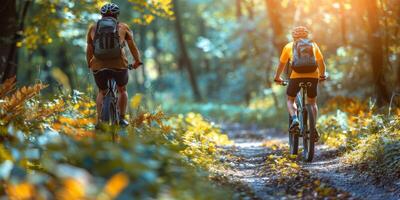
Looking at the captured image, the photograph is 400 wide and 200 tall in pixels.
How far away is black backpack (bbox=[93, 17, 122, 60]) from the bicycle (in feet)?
1.53

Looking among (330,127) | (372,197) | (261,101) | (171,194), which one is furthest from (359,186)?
(261,101)

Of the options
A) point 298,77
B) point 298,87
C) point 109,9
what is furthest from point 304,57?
point 109,9

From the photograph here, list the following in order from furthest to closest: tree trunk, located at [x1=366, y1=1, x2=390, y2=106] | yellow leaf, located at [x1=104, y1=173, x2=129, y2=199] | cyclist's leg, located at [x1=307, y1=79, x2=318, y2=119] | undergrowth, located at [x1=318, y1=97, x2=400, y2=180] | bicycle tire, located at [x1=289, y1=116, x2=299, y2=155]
→ tree trunk, located at [x1=366, y1=1, x2=390, y2=106], bicycle tire, located at [x1=289, y1=116, x2=299, y2=155], cyclist's leg, located at [x1=307, y1=79, x2=318, y2=119], undergrowth, located at [x1=318, y1=97, x2=400, y2=180], yellow leaf, located at [x1=104, y1=173, x2=129, y2=199]

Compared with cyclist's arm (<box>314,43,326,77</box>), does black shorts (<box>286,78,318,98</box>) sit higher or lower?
lower

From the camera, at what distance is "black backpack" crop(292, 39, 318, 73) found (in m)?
9.88

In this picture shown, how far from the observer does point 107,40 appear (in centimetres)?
900

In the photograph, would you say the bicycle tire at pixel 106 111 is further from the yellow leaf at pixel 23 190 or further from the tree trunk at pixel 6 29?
the tree trunk at pixel 6 29

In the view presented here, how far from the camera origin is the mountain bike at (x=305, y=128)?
10094 mm

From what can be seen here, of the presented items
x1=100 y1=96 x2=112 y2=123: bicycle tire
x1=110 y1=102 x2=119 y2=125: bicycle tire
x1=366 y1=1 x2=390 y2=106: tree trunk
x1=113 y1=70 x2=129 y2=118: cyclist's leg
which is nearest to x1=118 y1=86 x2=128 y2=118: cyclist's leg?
x1=113 y1=70 x2=129 y2=118: cyclist's leg

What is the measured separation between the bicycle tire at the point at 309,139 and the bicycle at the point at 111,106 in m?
3.08

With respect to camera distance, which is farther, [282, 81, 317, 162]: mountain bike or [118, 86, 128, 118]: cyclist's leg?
[282, 81, 317, 162]: mountain bike

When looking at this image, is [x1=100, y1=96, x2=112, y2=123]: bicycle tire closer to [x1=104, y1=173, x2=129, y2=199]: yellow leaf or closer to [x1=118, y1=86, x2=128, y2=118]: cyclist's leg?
[x1=118, y1=86, x2=128, y2=118]: cyclist's leg

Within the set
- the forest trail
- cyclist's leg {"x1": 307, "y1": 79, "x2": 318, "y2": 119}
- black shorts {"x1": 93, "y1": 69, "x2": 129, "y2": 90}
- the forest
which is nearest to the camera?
the forest

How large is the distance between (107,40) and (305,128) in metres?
3.71
